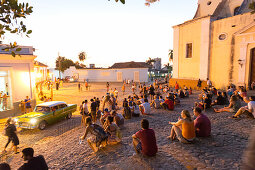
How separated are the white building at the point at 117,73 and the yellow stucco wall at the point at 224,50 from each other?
67.4 ft

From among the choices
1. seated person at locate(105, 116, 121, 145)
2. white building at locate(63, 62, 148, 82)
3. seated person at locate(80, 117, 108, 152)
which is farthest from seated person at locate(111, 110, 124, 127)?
white building at locate(63, 62, 148, 82)

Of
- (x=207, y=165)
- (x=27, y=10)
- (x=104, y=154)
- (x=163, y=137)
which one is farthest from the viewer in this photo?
(x=163, y=137)

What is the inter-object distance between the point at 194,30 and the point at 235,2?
5.26 m

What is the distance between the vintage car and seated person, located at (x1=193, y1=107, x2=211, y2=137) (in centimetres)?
880

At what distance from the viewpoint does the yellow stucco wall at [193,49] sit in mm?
20203

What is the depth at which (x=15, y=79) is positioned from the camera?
14.9 m

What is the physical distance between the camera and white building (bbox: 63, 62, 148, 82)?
39250mm

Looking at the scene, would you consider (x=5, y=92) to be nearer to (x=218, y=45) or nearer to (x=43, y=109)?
(x=43, y=109)

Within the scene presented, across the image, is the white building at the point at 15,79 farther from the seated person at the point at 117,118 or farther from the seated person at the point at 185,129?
the seated person at the point at 185,129

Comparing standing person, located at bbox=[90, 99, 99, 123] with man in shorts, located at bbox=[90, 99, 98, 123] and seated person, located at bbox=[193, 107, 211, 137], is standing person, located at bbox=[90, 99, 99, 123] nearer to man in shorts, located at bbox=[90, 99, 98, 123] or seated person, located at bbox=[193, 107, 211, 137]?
man in shorts, located at bbox=[90, 99, 98, 123]

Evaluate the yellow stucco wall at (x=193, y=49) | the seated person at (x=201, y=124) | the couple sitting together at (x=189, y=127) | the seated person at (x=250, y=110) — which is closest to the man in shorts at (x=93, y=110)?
the couple sitting together at (x=189, y=127)

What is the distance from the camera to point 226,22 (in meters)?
17.2

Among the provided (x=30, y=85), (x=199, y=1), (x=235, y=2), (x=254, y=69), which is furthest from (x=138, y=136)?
(x=199, y=1)

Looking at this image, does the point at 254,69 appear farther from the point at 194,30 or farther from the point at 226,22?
the point at 194,30
